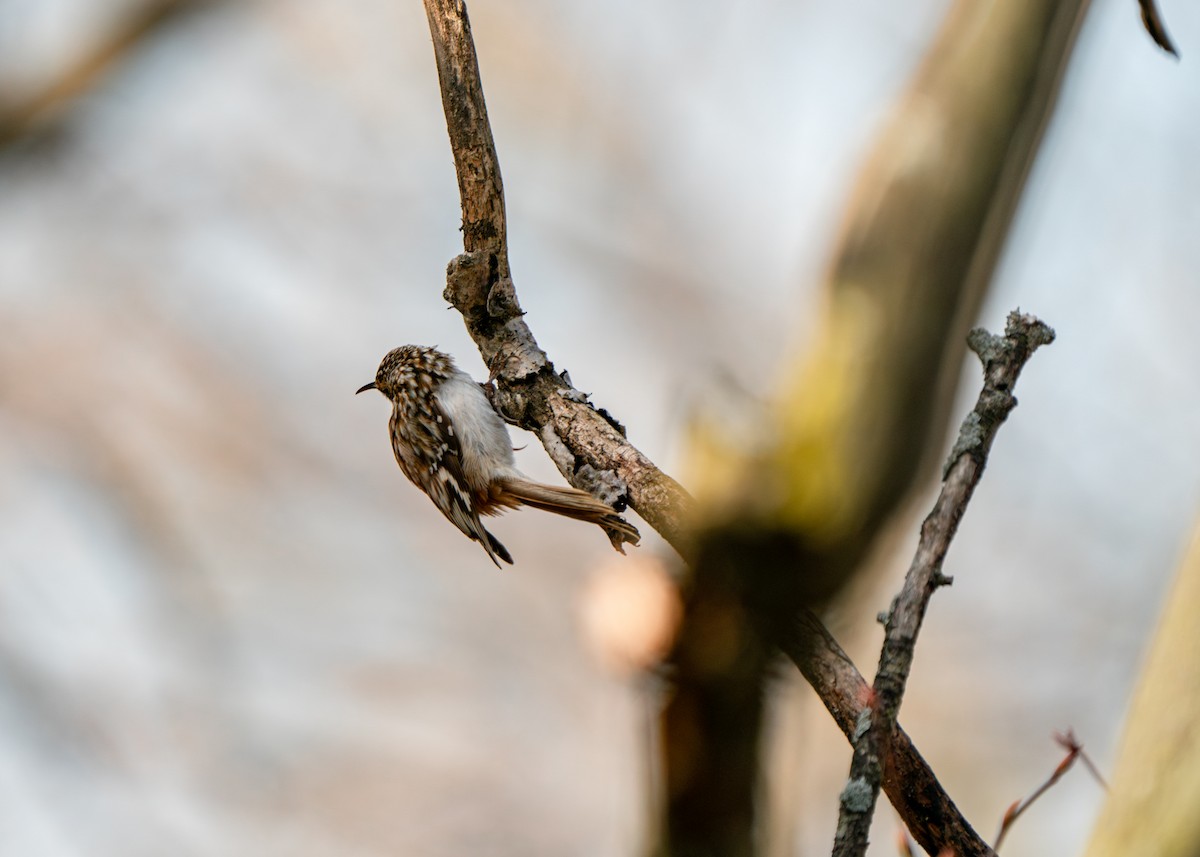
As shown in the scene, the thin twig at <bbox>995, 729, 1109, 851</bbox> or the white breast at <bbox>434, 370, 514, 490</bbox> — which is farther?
the white breast at <bbox>434, 370, 514, 490</bbox>

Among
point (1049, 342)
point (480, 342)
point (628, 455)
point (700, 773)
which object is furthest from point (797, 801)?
point (480, 342)

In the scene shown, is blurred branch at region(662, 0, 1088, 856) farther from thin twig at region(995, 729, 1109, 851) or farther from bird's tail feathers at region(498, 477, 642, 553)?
bird's tail feathers at region(498, 477, 642, 553)

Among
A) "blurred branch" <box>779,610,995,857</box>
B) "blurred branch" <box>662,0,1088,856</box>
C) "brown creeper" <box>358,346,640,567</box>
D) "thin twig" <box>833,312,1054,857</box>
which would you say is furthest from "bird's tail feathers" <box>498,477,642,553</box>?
"blurred branch" <box>662,0,1088,856</box>

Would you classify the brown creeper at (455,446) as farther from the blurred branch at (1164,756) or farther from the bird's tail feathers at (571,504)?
the blurred branch at (1164,756)

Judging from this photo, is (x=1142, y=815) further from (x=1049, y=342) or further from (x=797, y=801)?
(x=797, y=801)

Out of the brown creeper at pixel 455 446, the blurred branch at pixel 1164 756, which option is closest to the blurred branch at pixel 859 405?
the blurred branch at pixel 1164 756

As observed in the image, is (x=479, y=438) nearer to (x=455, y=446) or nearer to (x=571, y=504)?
(x=455, y=446)
